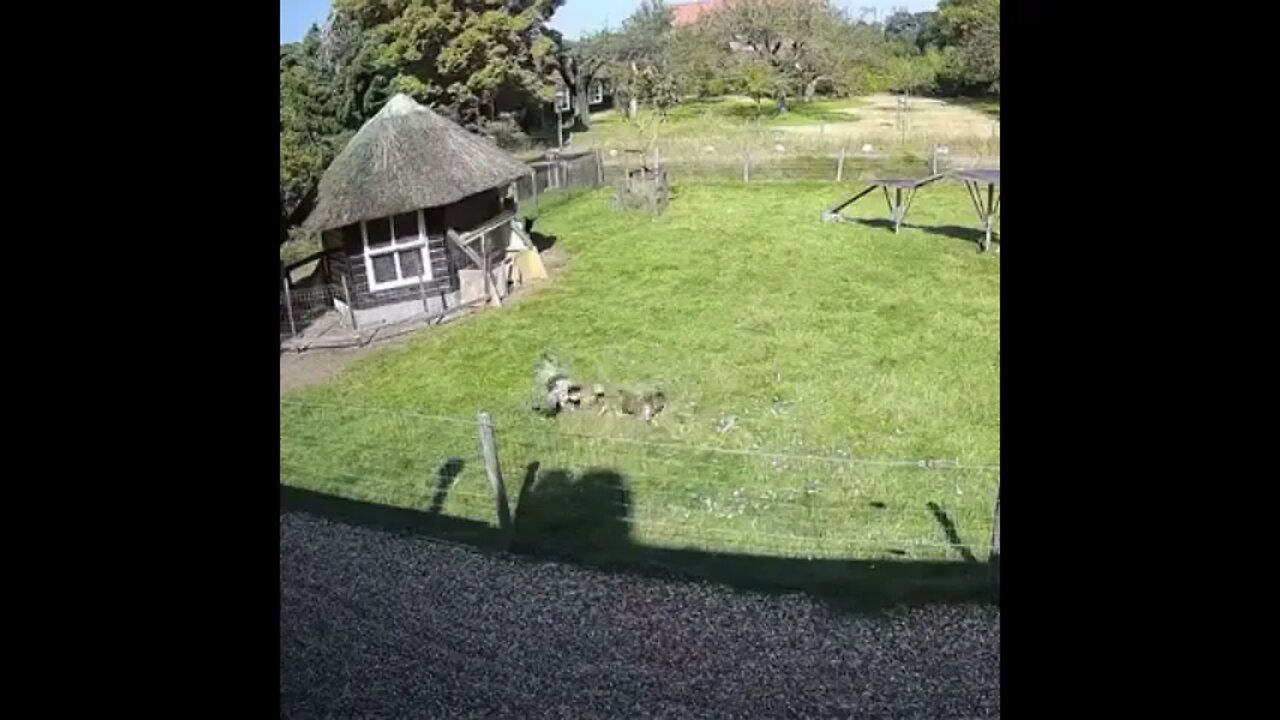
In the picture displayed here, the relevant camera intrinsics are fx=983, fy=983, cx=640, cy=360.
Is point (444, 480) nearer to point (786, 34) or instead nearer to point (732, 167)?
point (732, 167)

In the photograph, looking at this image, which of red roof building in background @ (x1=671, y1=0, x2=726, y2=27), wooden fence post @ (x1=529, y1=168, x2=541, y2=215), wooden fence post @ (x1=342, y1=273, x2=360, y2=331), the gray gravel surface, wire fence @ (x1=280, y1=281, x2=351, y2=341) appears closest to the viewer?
the gray gravel surface

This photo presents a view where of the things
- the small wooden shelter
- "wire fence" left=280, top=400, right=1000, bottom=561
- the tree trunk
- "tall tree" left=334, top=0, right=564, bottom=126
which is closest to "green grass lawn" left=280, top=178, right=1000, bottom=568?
"wire fence" left=280, top=400, right=1000, bottom=561

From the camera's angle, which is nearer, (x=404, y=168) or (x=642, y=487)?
(x=642, y=487)

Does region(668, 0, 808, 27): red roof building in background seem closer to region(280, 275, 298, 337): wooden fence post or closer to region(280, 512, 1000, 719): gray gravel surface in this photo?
region(280, 275, 298, 337): wooden fence post

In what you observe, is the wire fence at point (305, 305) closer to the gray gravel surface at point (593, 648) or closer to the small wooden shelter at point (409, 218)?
the small wooden shelter at point (409, 218)

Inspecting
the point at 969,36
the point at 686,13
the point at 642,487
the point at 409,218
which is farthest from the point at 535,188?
the point at 969,36
